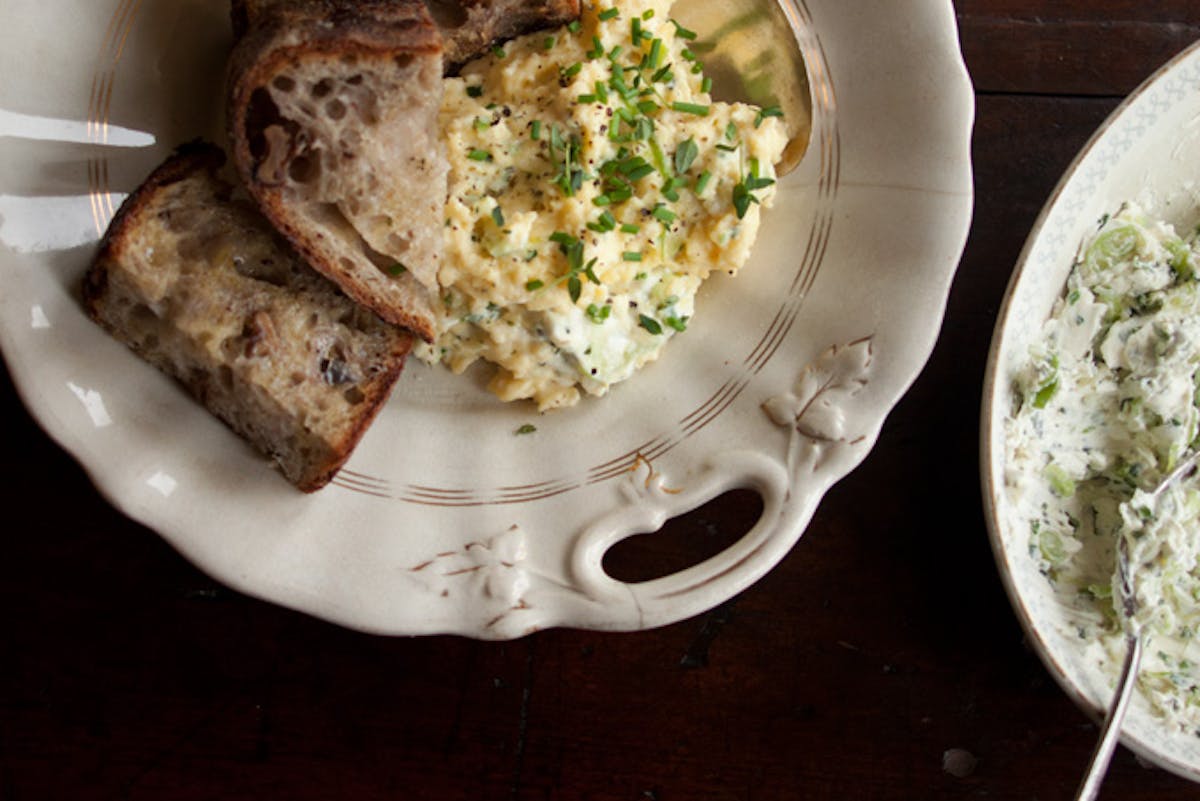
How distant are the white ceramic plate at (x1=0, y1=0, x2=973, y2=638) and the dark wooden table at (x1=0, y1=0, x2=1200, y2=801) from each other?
27 cm

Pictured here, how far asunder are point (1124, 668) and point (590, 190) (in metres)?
1.32

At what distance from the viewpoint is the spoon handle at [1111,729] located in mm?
1773

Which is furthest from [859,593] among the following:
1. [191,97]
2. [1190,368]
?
[191,97]

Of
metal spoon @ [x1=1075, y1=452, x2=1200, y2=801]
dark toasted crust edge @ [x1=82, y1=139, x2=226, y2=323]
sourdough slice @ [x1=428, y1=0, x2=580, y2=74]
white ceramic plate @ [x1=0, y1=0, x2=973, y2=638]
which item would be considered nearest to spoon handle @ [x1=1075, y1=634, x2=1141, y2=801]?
metal spoon @ [x1=1075, y1=452, x2=1200, y2=801]

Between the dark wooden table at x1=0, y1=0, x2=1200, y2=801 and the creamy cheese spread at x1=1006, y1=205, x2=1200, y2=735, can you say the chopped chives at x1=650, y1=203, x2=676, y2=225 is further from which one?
the creamy cheese spread at x1=1006, y1=205, x2=1200, y2=735

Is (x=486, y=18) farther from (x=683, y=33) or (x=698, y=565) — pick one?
(x=698, y=565)

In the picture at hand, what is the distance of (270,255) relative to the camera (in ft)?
5.59

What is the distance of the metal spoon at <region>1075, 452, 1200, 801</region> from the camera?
Result: 70.0 inches

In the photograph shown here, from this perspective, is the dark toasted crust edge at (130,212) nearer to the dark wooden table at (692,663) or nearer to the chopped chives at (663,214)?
the dark wooden table at (692,663)

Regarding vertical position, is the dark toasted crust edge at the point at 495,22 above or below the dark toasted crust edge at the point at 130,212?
above

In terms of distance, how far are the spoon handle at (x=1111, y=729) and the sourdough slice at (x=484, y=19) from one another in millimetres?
1571

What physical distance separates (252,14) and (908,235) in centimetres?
118

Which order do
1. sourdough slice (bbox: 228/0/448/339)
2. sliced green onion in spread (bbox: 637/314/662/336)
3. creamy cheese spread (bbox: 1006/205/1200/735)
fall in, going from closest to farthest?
sourdough slice (bbox: 228/0/448/339) → sliced green onion in spread (bbox: 637/314/662/336) → creamy cheese spread (bbox: 1006/205/1200/735)

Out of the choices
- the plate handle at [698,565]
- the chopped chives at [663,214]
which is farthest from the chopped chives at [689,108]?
the plate handle at [698,565]
